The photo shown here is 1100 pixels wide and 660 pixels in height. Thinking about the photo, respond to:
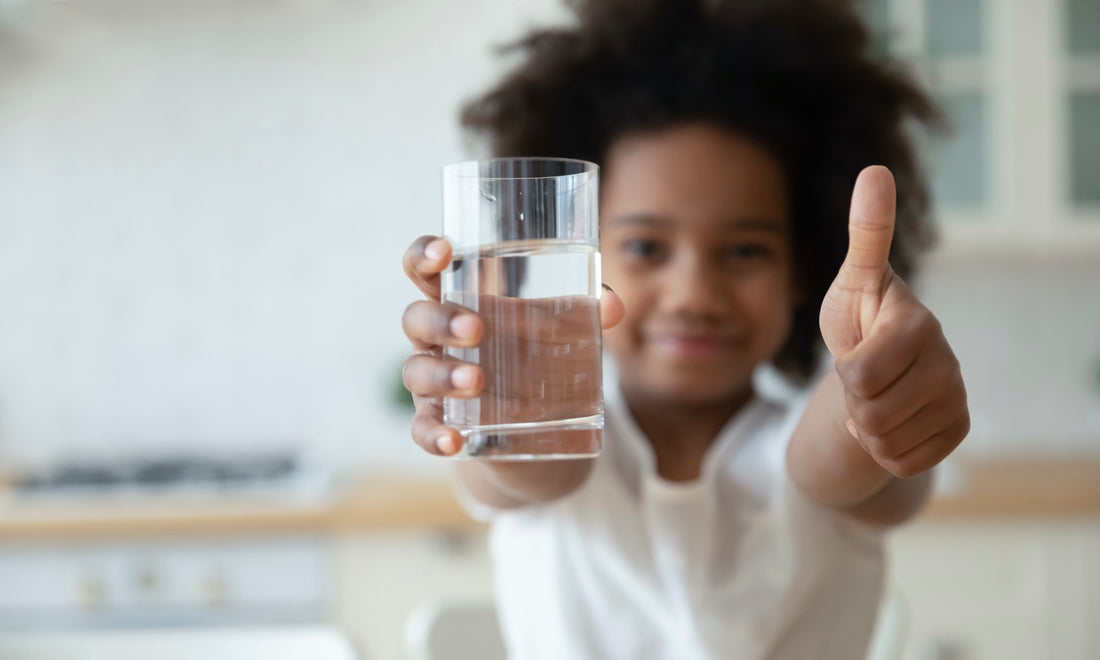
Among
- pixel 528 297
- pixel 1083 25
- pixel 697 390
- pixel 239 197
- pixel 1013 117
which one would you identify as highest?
pixel 1083 25

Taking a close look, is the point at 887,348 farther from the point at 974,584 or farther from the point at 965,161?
the point at 965,161

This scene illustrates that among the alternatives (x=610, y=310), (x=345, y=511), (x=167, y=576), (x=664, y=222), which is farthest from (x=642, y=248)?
(x=167, y=576)

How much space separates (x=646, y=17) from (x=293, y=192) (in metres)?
1.33

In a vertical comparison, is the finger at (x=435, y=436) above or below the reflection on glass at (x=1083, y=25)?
below

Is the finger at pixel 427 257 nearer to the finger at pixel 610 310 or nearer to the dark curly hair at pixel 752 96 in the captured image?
the finger at pixel 610 310

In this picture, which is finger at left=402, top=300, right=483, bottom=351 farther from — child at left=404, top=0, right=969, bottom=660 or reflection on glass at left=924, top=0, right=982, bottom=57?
reflection on glass at left=924, top=0, right=982, bottom=57

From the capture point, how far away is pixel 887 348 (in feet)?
1.17

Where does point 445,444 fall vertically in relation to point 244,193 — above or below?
→ below

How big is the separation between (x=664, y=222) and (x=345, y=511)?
0.97 meters

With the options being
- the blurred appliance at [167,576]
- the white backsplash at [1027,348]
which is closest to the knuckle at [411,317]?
the blurred appliance at [167,576]

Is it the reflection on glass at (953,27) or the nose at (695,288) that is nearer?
the nose at (695,288)

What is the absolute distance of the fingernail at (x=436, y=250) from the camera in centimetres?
42

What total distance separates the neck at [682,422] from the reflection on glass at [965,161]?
40.3 inches

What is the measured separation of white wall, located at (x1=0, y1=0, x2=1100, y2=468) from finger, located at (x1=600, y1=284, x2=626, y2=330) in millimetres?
1706
